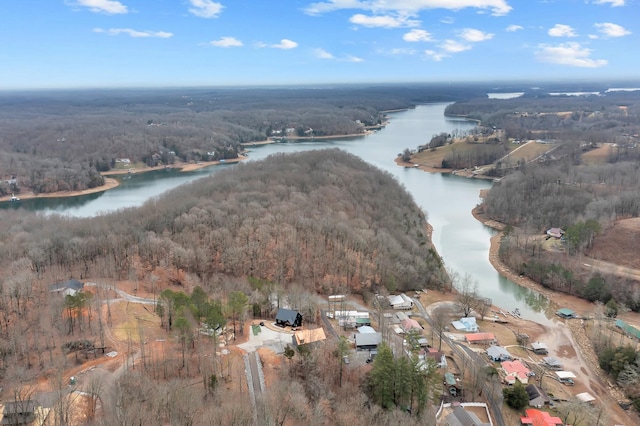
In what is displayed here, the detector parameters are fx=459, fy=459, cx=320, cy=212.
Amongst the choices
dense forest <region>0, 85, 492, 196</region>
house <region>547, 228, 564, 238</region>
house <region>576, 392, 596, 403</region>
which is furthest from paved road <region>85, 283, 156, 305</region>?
dense forest <region>0, 85, 492, 196</region>

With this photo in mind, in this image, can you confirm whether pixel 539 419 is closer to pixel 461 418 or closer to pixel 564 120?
pixel 461 418

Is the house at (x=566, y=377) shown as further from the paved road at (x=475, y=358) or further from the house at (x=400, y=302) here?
the house at (x=400, y=302)

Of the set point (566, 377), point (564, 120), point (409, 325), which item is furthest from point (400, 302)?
point (564, 120)

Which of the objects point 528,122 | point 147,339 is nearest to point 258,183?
point 147,339

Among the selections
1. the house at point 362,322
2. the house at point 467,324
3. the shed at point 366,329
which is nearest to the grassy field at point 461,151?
the house at point 467,324

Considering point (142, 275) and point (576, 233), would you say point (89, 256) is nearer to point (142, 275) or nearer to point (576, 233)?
point (142, 275)

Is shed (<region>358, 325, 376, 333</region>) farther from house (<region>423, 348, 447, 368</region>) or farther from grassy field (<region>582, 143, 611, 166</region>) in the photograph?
grassy field (<region>582, 143, 611, 166</region>)
